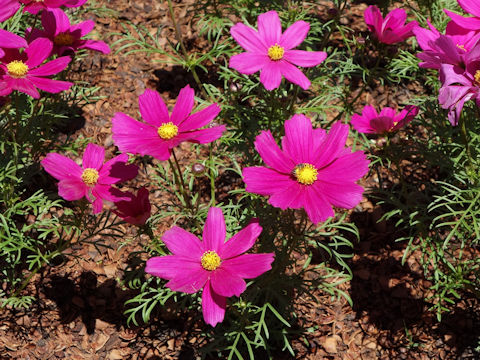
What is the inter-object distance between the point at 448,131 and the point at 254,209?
3.15ft

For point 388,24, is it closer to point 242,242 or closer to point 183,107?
point 183,107

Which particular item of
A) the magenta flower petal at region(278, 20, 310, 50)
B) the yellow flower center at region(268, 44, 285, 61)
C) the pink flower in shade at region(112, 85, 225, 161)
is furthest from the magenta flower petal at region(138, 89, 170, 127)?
the magenta flower petal at region(278, 20, 310, 50)

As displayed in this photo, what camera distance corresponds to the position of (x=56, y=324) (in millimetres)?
2273

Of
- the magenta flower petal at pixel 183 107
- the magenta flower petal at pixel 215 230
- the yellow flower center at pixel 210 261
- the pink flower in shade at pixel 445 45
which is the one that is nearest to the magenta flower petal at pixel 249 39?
the magenta flower petal at pixel 183 107

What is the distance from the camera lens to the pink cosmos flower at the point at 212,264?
1.42 m

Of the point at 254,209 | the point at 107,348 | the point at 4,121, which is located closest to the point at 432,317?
the point at 254,209

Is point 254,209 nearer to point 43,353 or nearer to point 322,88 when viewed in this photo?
point 322,88

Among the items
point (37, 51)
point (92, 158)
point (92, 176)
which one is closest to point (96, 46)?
point (37, 51)

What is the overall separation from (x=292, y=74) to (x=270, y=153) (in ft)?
1.50

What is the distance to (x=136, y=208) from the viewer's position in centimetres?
179

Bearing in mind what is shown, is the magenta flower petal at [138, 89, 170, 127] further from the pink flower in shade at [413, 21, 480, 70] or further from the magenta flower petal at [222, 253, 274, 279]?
the pink flower in shade at [413, 21, 480, 70]

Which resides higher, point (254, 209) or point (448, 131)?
point (448, 131)

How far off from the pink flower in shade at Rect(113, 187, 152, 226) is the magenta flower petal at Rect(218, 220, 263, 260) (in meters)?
0.37

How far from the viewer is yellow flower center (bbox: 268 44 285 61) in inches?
76.8
